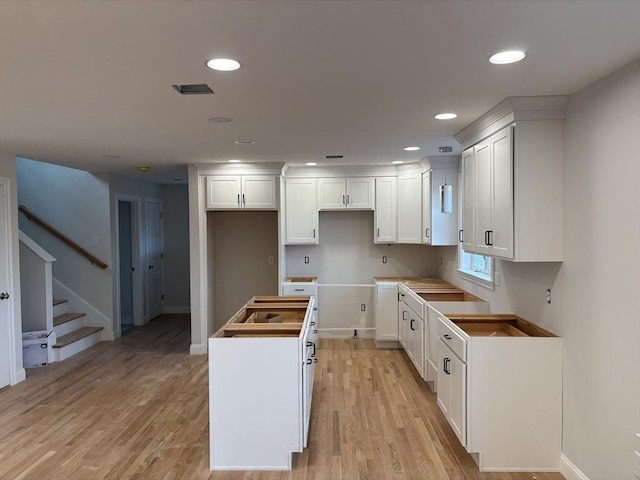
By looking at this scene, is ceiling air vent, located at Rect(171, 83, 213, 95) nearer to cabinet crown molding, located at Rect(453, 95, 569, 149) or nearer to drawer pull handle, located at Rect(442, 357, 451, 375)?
cabinet crown molding, located at Rect(453, 95, 569, 149)

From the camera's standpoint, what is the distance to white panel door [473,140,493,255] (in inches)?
119

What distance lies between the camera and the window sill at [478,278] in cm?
391

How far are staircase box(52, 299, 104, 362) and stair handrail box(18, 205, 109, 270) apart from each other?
71 cm

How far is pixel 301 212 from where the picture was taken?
564cm

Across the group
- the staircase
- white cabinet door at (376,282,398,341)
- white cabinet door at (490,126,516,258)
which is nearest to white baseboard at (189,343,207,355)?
the staircase

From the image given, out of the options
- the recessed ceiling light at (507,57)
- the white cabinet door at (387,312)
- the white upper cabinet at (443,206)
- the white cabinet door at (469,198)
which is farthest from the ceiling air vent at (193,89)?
the white cabinet door at (387,312)

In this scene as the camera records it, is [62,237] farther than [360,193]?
Yes

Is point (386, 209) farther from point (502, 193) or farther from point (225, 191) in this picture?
point (502, 193)

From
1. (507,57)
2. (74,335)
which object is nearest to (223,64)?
(507,57)

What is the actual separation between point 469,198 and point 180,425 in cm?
300

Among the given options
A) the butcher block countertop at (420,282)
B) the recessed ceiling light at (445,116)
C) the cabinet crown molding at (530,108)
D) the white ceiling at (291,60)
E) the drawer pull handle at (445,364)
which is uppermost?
the recessed ceiling light at (445,116)

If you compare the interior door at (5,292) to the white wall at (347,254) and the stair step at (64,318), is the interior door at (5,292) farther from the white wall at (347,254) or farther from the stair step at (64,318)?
the white wall at (347,254)

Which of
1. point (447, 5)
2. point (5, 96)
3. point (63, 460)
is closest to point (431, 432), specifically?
point (63, 460)

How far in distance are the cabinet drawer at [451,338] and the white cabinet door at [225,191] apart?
9.77 ft
